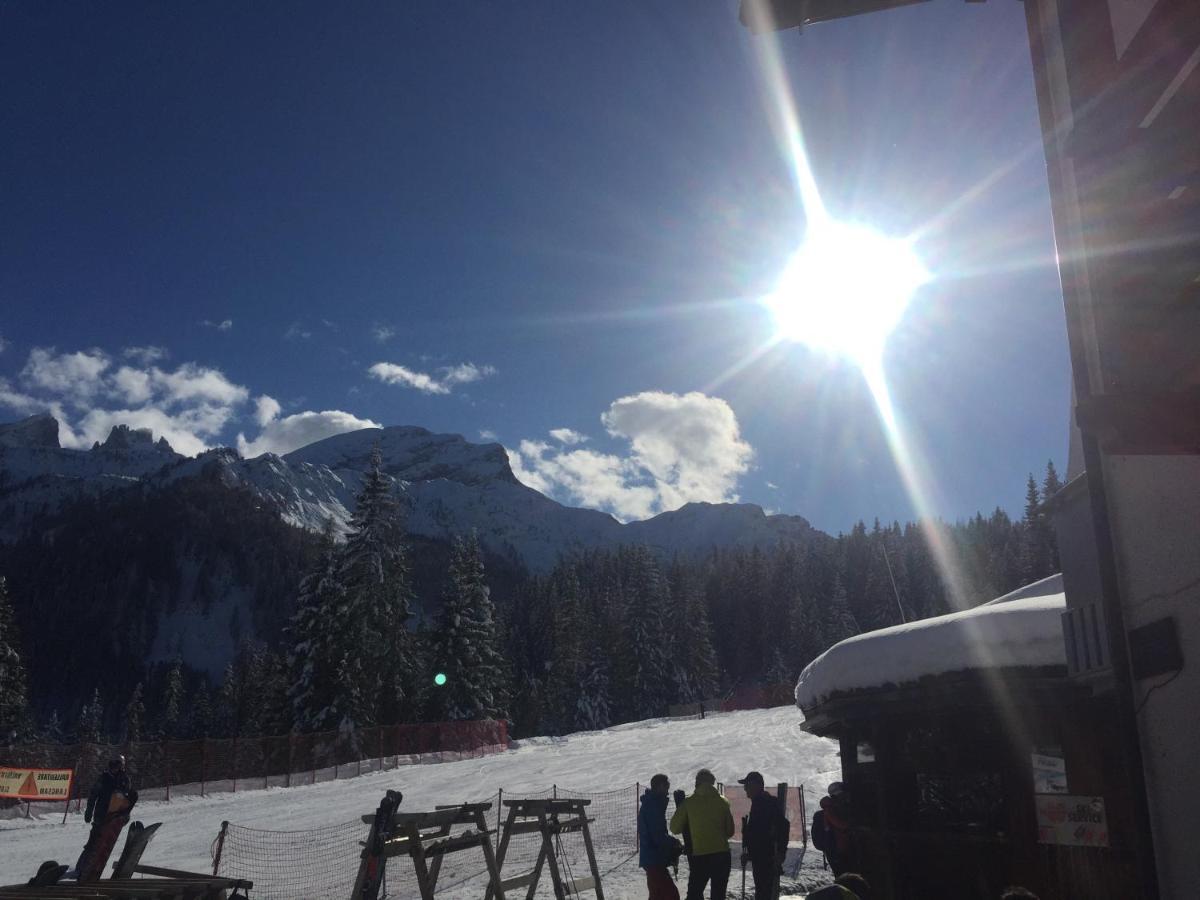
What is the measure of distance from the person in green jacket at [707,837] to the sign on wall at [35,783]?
23.5 metres

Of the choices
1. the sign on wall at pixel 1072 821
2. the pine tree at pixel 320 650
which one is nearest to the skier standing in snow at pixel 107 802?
the sign on wall at pixel 1072 821

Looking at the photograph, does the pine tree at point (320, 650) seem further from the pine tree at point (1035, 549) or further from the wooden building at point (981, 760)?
the pine tree at point (1035, 549)

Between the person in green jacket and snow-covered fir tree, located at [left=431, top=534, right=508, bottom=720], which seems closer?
the person in green jacket

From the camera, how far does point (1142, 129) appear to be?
4.01 metres

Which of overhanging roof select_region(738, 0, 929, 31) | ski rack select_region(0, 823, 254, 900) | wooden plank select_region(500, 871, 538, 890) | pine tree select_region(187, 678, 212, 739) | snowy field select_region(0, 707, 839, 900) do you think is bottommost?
pine tree select_region(187, 678, 212, 739)

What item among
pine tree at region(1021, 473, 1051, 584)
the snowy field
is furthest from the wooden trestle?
pine tree at region(1021, 473, 1051, 584)

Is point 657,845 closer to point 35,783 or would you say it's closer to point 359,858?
point 359,858

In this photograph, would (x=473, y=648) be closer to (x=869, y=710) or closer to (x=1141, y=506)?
(x=869, y=710)

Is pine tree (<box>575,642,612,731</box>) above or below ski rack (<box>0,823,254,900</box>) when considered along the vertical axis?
below

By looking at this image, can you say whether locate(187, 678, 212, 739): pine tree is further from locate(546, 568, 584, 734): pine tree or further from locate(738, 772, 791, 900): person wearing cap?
locate(738, 772, 791, 900): person wearing cap

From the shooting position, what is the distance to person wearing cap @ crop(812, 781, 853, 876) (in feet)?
30.8

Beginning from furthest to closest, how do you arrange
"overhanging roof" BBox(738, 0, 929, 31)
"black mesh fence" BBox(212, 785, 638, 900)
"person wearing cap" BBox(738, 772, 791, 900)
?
1. "black mesh fence" BBox(212, 785, 638, 900)
2. "person wearing cap" BBox(738, 772, 791, 900)
3. "overhanging roof" BBox(738, 0, 929, 31)

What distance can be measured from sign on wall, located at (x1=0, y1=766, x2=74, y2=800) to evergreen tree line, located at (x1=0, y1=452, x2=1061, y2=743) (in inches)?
466

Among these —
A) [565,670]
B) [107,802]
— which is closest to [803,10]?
[107,802]
